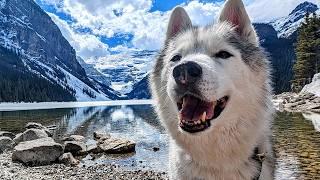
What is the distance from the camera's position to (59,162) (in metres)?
24.1

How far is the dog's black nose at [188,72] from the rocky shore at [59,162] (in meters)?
14.6

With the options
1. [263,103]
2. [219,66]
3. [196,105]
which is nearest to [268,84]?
[263,103]

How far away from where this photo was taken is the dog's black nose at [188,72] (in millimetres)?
5066

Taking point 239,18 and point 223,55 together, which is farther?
point 239,18

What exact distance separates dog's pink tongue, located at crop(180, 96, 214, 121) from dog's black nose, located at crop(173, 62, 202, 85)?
32 cm

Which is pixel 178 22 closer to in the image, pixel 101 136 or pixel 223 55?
pixel 223 55

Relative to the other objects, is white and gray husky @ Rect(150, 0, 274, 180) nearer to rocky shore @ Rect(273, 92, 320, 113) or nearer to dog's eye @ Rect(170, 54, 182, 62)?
dog's eye @ Rect(170, 54, 182, 62)

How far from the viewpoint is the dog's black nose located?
5.07 metres

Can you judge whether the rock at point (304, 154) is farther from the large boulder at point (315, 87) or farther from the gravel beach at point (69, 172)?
the large boulder at point (315, 87)

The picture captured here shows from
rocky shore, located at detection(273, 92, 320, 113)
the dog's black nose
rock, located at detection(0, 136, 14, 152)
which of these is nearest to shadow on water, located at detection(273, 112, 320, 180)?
the dog's black nose

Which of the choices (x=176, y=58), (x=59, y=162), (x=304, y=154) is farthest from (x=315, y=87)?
(x=176, y=58)

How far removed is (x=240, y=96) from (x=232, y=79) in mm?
256

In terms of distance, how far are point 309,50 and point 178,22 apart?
78.1m

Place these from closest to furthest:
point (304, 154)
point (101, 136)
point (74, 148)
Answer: point (304, 154) → point (74, 148) → point (101, 136)
